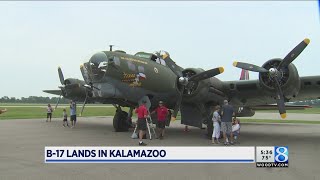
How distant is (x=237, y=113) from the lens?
20.8 metres

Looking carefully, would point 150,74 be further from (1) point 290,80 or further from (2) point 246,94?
(1) point 290,80

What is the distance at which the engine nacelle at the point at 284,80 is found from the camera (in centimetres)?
1372

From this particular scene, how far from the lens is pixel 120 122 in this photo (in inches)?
705

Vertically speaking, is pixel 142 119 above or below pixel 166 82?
below

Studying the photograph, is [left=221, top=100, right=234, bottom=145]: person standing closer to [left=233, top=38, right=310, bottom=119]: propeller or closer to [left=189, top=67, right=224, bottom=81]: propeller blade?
[left=189, top=67, right=224, bottom=81]: propeller blade

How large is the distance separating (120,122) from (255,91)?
685cm

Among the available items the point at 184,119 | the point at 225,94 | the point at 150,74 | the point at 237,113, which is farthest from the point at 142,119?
the point at 237,113

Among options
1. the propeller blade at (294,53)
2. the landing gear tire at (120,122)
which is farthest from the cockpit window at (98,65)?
the propeller blade at (294,53)

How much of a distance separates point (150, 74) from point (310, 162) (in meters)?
7.96

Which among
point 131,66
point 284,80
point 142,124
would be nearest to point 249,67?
point 284,80

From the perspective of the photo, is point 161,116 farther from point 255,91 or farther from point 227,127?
point 255,91

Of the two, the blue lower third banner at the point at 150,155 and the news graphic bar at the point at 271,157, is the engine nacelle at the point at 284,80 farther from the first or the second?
the news graphic bar at the point at 271,157

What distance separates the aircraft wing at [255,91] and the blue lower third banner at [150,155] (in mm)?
5848

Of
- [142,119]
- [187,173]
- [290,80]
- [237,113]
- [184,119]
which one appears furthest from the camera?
[237,113]
